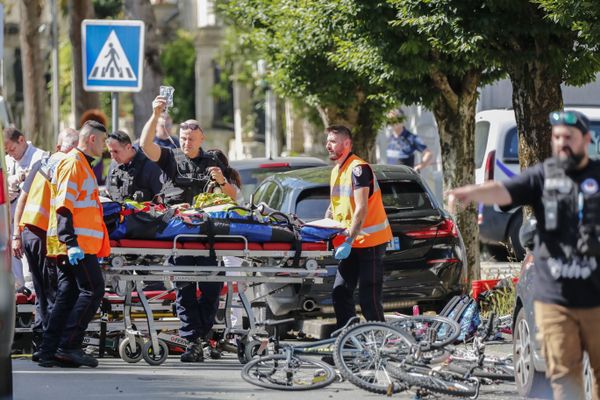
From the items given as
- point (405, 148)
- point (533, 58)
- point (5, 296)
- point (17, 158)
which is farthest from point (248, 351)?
point (405, 148)

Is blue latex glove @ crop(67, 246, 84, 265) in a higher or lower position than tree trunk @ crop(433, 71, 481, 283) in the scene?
lower

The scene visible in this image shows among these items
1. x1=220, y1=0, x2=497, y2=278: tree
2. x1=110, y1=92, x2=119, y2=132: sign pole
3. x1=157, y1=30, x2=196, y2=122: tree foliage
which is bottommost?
x1=110, y1=92, x2=119, y2=132: sign pole

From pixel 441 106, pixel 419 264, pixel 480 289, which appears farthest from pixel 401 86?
pixel 480 289

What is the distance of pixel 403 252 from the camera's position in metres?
14.1

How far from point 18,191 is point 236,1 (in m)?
9.01

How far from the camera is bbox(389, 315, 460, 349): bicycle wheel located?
10.3 meters

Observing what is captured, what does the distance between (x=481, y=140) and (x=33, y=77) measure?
51.2ft

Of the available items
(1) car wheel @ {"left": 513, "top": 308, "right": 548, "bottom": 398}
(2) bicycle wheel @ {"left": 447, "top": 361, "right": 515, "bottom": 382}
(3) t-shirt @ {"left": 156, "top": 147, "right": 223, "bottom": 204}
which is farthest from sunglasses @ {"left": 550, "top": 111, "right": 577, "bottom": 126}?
(3) t-shirt @ {"left": 156, "top": 147, "right": 223, "bottom": 204}

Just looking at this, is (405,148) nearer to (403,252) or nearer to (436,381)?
(403,252)

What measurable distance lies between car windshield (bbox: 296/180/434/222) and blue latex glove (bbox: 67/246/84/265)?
3.12 m

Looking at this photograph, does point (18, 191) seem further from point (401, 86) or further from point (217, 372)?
point (401, 86)

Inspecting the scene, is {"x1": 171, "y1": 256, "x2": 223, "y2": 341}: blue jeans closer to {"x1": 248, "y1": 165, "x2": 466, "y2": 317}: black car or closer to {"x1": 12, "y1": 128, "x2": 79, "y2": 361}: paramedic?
{"x1": 12, "y1": 128, "x2": 79, "y2": 361}: paramedic

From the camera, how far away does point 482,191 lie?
795cm

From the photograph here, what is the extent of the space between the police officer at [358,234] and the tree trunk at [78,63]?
16.0 meters
